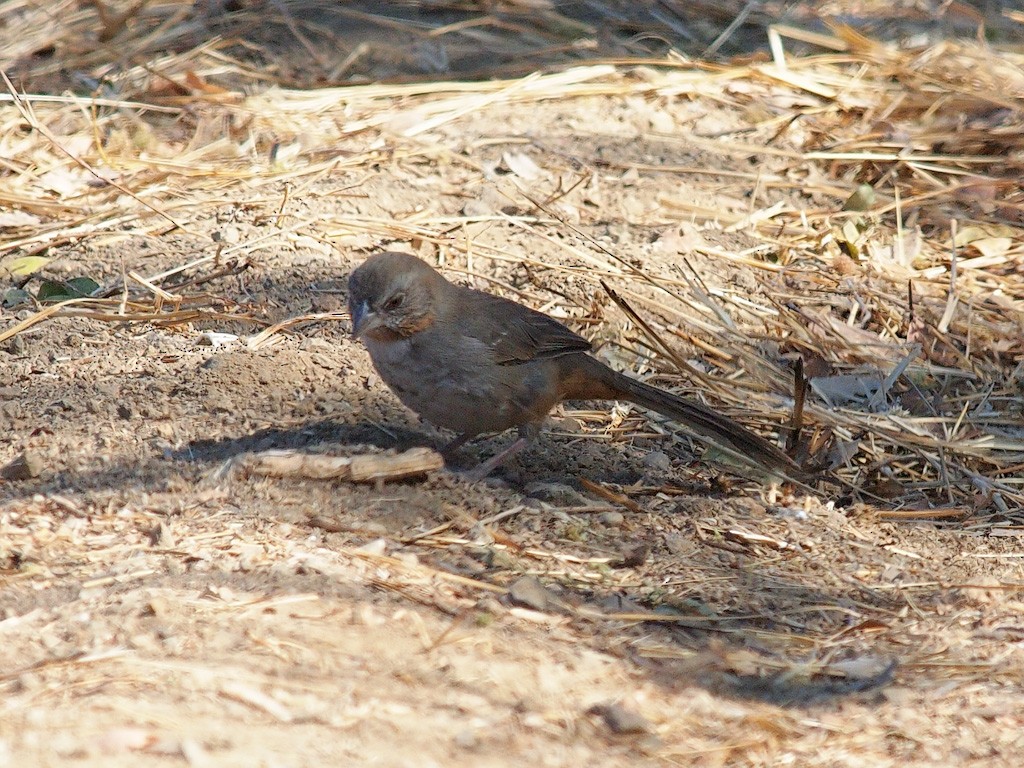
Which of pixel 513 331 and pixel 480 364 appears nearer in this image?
pixel 480 364

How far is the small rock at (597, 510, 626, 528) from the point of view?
4.07 metres

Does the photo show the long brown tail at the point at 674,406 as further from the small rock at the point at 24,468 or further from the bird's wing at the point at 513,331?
the small rock at the point at 24,468

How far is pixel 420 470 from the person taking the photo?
3947mm

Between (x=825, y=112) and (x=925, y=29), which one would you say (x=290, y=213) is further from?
(x=925, y=29)

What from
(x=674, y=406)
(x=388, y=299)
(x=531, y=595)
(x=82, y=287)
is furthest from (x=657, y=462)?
(x=82, y=287)

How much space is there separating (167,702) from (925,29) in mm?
8009

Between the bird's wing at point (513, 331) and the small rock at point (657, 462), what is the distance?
0.47 metres

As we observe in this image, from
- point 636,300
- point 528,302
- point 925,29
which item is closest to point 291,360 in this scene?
point 528,302

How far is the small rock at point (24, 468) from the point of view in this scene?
382cm

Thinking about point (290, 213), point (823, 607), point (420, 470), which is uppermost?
point (290, 213)

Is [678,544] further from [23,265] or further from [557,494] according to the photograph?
[23,265]

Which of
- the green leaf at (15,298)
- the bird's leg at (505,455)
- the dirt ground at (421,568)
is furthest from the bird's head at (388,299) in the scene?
the green leaf at (15,298)

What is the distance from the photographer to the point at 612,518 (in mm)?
4094

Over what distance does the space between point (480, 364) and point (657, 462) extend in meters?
0.76
